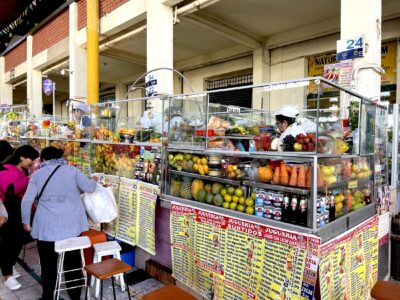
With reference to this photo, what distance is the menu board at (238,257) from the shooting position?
221 centimetres

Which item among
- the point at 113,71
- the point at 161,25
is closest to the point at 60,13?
the point at 113,71

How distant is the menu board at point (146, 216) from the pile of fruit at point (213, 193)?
265 mm

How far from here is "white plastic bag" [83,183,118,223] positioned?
3602 mm

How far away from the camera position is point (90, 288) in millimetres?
3496

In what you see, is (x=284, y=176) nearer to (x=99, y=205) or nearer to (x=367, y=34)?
(x=99, y=205)

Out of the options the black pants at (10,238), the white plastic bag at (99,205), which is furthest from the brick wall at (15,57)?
the white plastic bag at (99,205)

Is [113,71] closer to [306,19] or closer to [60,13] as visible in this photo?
[60,13]

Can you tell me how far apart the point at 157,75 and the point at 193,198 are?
11.4ft

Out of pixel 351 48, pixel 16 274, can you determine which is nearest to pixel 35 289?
pixel 16 274

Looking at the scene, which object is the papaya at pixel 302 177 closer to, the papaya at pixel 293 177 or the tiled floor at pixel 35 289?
the papaya at pixel 293 177

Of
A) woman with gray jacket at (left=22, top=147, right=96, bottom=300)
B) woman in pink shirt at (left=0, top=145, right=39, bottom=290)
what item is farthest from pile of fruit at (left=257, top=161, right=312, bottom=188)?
Result: woman in pink shirt at (left=0, top=145, right=39, bottom=290)

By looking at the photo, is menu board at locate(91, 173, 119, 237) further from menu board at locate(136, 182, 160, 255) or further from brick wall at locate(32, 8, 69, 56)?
brick wall at locate(32, 8, 69, 56)

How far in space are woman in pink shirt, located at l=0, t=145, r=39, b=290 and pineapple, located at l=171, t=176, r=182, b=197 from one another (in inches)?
71.6

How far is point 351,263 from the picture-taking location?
262 centimetres
